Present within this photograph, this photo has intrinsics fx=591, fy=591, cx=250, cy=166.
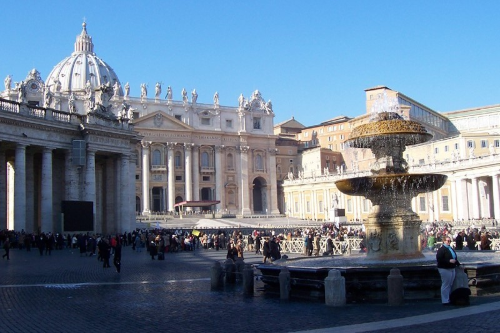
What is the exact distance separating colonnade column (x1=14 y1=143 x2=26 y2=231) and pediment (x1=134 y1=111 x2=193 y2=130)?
164 feet

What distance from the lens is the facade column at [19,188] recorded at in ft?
95.3

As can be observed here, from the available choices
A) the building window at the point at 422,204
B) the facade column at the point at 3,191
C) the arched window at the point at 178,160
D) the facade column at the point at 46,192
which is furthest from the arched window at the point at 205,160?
the facade column at the point at 3,191

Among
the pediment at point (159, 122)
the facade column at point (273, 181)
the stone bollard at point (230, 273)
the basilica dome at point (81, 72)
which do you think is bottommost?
the stone bollard at point (230, 273)

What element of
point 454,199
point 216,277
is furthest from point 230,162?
point 216,277

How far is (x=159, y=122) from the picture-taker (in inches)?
3189

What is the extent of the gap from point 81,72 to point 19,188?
79.0 metres

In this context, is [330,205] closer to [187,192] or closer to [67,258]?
[187,192]

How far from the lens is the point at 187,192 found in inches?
3241

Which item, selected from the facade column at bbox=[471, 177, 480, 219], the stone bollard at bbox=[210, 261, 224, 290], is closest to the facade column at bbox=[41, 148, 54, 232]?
the stone bollard at bbox=[210, 261, 224, 290]

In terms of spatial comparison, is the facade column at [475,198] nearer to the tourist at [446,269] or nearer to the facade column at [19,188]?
the facade column at [19,188]

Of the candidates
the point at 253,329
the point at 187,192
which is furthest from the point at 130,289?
the point at 187,192

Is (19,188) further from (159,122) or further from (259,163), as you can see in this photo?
(259,163)

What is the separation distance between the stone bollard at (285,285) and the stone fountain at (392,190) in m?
3.58

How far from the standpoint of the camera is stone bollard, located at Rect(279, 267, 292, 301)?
1249 cm
